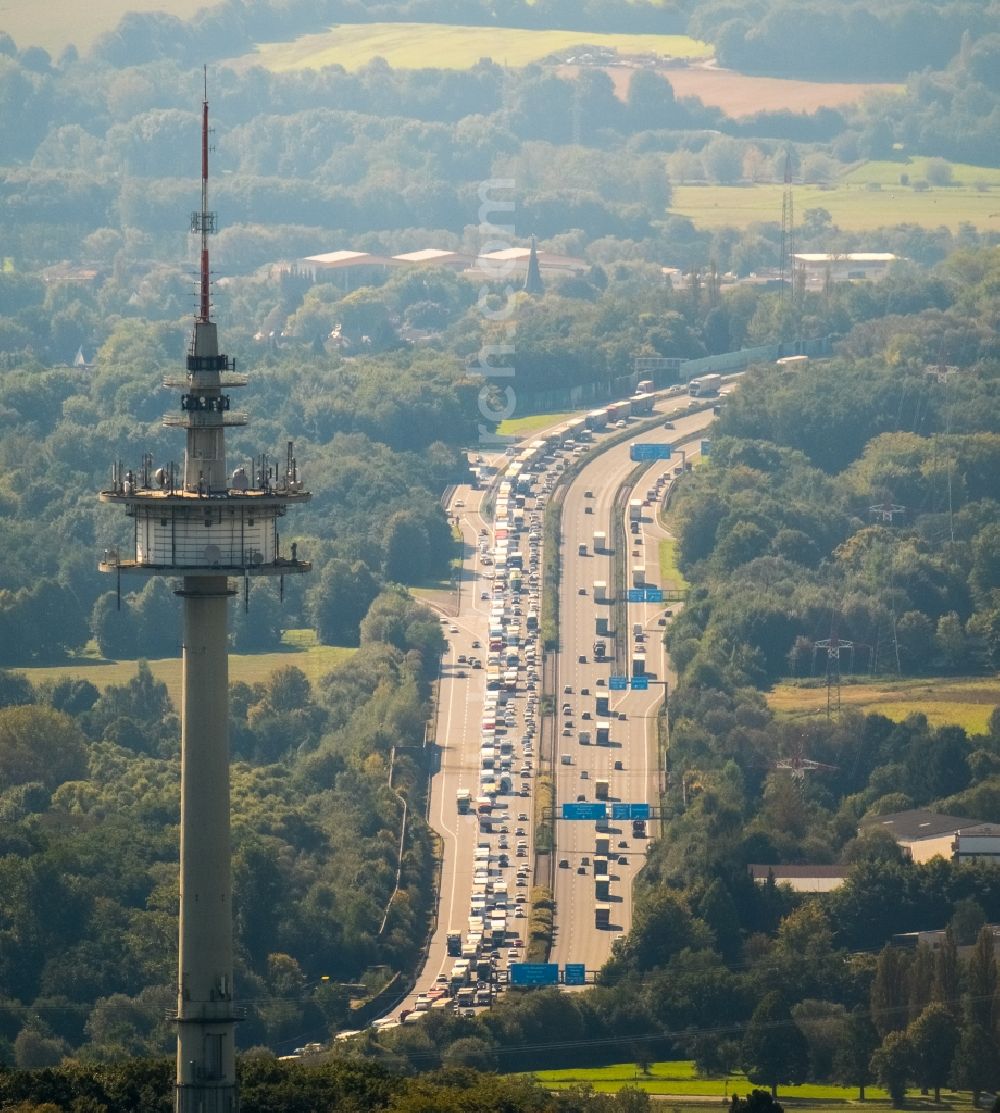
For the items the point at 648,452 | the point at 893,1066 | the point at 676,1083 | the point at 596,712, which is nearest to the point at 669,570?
the point at 648,452

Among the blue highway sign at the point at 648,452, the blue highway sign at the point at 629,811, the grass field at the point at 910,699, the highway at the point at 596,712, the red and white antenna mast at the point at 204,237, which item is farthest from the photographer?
the blue highway sign at the point at 648,452

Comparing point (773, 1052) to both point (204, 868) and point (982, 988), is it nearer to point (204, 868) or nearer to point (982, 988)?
point (982, 988)

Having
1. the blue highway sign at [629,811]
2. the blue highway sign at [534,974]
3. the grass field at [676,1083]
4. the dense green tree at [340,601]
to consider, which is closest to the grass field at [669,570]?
the dense green tree at [340,601]

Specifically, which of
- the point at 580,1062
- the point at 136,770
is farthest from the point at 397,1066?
the point at 136,770

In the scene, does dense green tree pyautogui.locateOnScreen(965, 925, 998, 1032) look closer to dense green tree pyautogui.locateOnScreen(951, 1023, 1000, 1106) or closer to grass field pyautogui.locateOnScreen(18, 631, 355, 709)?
dense green tree pyautogui.locateOnScreen(951, 1023, 1000, 1106)

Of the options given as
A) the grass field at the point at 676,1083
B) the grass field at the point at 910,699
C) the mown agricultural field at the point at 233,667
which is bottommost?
the grass field at the point at 676,1083

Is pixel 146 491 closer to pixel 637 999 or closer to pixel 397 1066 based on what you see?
pixel 397 1066

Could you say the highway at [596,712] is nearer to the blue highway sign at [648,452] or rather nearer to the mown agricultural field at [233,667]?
the blue highway sign at [648,452]
